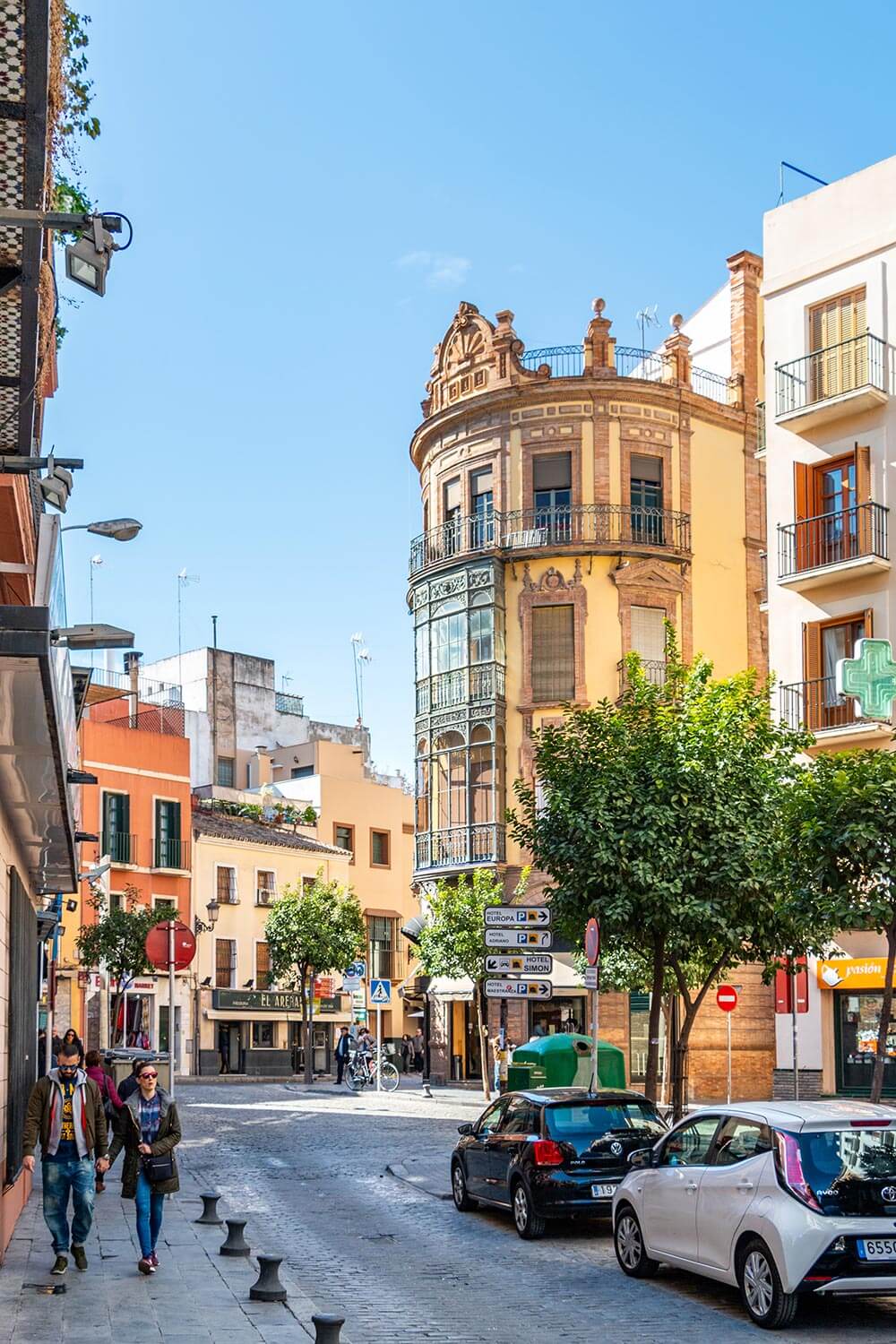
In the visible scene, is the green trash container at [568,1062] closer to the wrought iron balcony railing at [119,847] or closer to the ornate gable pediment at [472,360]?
the ornate gable pediment at [472,360]

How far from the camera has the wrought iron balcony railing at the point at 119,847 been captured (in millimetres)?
55531

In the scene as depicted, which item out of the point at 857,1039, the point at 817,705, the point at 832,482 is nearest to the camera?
the point at 857,1039

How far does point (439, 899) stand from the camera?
43.2 metres

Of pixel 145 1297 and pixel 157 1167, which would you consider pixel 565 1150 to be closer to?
pixel 157 1167

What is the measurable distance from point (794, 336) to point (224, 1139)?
62.7 feet

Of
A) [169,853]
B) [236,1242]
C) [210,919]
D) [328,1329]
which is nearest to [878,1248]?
[328,1329]

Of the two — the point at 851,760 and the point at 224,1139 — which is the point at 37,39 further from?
the point at 224,1139

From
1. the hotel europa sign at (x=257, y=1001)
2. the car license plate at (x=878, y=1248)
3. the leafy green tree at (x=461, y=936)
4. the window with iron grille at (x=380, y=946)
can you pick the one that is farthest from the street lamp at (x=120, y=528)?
the window with iron grille at (x=380, y=946)

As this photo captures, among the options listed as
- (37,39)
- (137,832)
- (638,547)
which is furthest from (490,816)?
(37,39)

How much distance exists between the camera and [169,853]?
191 ft

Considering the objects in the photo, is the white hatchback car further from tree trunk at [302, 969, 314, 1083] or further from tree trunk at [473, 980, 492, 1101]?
tree trunk at [302, 969, 314, 1083]

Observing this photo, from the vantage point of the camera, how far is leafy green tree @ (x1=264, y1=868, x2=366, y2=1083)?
5494 centimetres

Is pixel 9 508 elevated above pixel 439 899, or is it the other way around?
pixel 9 508

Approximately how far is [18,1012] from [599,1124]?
20.0 ft
